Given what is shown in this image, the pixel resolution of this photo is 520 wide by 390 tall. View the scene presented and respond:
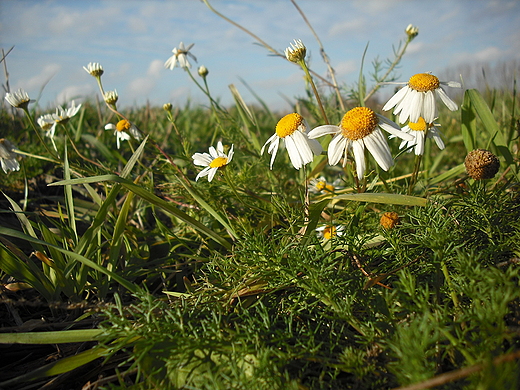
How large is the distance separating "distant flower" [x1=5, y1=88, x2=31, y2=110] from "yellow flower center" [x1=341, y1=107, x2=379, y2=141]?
146cm

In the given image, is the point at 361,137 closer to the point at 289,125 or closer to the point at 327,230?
the point at 289,125

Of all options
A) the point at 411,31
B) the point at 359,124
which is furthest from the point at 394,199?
the point at 411,31

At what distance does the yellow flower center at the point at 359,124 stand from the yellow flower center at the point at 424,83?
0.21m

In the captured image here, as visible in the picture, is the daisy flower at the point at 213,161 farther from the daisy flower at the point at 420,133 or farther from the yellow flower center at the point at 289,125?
the daisy flower at the point at 420,133

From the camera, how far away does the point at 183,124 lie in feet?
11.4

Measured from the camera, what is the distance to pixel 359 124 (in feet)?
3.26

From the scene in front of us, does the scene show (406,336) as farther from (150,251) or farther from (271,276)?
(150,251)

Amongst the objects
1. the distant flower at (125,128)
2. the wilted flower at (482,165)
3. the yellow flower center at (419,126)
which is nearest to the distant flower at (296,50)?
the yellow flower center at (419,126)

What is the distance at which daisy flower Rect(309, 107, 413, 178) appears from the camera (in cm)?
98

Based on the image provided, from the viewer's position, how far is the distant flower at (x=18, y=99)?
62.4 inches

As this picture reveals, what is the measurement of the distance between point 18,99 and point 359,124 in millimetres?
1525

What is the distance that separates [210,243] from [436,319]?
3.00 ft

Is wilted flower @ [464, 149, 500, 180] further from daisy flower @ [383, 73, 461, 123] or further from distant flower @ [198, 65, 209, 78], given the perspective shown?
distant flower @ [198, 65, 209, 78]

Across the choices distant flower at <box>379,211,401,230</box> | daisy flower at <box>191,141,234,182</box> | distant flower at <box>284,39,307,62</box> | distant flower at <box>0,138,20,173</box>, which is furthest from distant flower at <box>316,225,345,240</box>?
distant flower at <box>0,138,20,173</box>
